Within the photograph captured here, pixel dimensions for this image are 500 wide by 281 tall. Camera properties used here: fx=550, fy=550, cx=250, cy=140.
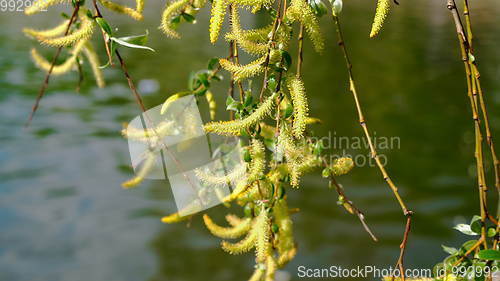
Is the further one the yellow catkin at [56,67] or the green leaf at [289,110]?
the yellow catkin at [56,67]

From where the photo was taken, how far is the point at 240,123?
0.66m

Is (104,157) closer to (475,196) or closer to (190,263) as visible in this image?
(190,263)

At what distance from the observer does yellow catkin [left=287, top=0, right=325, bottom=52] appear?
68 cm

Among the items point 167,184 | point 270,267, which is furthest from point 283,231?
point 167,184

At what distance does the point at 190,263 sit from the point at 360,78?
4.75m

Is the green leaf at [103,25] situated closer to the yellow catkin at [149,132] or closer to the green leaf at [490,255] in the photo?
the yellow catkin at [149,132]

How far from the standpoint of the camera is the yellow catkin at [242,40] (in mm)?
660

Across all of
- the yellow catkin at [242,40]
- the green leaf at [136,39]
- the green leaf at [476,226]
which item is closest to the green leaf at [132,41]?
the green leaf at [136,39]

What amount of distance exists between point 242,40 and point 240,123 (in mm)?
100

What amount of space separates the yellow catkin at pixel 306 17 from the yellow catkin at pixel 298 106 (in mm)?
61

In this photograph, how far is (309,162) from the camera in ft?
2.84

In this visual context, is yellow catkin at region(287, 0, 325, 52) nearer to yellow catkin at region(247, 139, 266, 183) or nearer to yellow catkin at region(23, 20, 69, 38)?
yellow catkin at region(247, 139, 266, 183)

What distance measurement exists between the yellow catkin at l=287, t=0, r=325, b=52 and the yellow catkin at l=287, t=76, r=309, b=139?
0.20ft
